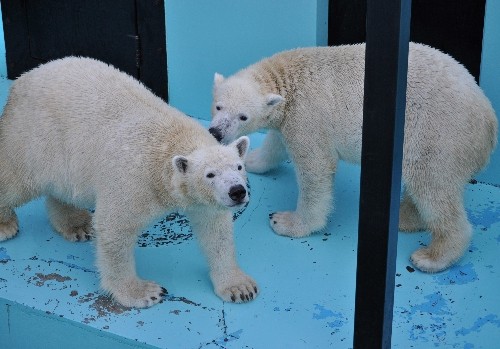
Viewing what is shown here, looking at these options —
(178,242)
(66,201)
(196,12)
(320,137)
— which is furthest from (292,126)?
(196,12)

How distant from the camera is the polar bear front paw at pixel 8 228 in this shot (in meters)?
4.61

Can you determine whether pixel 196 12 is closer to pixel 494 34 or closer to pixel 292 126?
pixel 292 126

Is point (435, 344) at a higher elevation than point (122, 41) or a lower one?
lower

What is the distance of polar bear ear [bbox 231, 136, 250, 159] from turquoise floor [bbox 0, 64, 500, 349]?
0.76 meters

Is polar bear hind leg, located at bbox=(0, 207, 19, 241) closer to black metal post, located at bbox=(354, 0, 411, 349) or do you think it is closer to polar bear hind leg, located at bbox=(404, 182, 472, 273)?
polar bear hind leg, located at bbox=(404, 182, 472, 273)

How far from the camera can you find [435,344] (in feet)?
12.2

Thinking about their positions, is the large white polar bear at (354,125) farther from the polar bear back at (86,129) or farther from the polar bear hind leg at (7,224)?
the polar bear hind leg at (7,224)

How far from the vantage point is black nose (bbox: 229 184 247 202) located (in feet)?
11.6

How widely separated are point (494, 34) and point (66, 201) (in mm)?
2571

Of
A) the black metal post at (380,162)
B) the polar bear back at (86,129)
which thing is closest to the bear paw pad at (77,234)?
the polar bear back at (86,129)

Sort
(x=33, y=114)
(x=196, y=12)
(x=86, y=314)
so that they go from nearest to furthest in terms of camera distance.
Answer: (x=86, y=314) → (x=33, y=114) → (x=196, y=12)

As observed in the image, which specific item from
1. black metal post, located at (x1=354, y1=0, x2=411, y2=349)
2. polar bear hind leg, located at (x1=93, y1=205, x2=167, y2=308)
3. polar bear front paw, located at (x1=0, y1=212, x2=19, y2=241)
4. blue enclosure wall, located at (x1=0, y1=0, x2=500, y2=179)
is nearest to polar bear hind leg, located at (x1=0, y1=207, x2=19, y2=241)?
polar bear front paw, located at (x1=0, y1=212, x2=19, y2=241)

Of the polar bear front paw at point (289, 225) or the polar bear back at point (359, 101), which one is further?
the polar bear front paw at point (289, 225)

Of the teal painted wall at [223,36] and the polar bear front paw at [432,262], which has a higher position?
the teal painted wall at [223,36]
